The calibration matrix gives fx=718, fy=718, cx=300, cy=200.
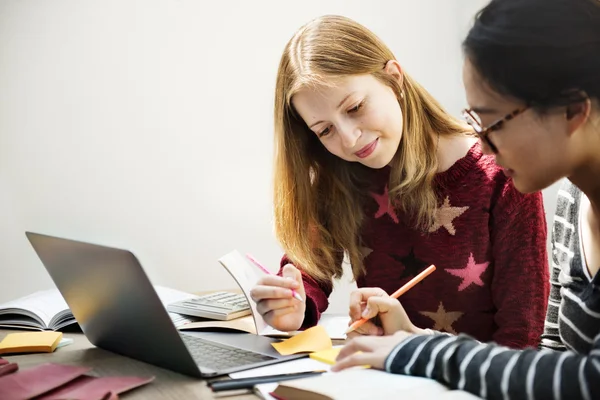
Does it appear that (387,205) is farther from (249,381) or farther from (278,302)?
(249,381)

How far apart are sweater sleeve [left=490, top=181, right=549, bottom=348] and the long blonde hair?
16cm

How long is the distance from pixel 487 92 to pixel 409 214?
0.57 m

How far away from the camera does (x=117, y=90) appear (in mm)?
2191

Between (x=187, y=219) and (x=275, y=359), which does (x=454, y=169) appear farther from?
(x=187, y=219)

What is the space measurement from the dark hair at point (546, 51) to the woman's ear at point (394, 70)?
49 cm

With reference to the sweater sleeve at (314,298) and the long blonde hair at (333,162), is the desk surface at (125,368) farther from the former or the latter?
the long blonde hair at (333,162)

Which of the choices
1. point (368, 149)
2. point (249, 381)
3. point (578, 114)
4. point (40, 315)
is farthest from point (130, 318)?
point (578, 114)

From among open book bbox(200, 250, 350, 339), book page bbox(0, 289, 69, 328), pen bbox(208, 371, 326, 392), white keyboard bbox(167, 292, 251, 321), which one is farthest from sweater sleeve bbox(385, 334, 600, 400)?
book page bbox(0, 289, 69, 328)

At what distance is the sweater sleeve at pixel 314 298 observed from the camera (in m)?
1.33

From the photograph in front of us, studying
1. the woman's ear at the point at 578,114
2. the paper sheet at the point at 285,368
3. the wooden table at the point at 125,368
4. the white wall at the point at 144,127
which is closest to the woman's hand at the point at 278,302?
the wooden table at the point at 125,368

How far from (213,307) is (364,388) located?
67cm

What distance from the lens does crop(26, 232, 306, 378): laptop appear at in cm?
94

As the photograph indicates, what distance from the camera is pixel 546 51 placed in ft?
2.80

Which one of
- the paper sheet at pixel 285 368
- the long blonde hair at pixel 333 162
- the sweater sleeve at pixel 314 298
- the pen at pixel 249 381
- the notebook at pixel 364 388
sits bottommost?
the sweater sleeve at pixel 314 298
